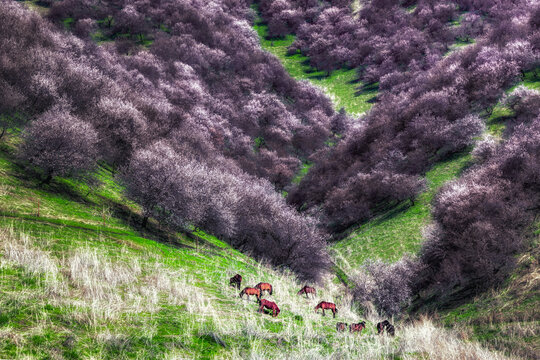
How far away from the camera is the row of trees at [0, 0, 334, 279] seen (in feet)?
103

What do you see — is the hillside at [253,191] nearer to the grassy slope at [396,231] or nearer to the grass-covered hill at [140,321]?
the grass-covered hill at [140,321]

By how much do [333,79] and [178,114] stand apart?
7728 cm

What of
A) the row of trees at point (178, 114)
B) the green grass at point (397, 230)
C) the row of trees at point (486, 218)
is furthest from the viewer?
the green grass at point (397, 230)

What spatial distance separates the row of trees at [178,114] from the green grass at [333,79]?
8.82 m

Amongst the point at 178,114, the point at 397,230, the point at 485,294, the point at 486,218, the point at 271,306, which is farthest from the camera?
the point at 178,114

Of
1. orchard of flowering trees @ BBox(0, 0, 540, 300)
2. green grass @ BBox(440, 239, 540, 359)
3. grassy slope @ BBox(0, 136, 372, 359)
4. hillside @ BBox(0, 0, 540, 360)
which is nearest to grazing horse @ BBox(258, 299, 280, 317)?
hillside @ BBox(0, 0, 540, 360)

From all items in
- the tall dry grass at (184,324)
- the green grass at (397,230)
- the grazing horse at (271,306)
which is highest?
the tall dry grass at (184,324)

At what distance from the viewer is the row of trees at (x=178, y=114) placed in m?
31.4

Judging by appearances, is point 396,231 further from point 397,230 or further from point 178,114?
point 178,114

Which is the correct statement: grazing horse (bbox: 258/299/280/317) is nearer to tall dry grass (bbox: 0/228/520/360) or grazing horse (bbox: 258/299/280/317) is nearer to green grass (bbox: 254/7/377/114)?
tall dry grass (bbox: 0/228/520/360)

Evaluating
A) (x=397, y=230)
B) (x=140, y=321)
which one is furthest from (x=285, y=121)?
(x=140, y=321)

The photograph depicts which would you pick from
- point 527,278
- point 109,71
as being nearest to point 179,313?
point 527,278

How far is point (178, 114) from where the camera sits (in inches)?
2741

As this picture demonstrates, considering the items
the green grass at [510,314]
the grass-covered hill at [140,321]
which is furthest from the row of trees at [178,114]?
the green grass at [510,314]
